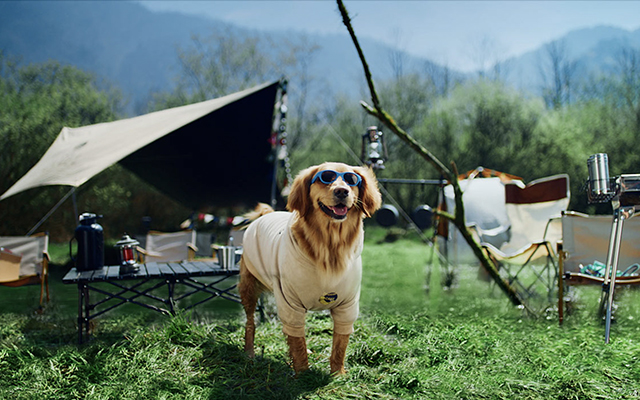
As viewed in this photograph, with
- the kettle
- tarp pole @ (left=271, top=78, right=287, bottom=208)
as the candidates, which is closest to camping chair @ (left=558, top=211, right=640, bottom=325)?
tarp pole @ (left=271, top=78, right=287, bottom=208)

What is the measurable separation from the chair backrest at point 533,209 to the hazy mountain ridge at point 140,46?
755 centimetres

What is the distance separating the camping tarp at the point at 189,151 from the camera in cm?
434

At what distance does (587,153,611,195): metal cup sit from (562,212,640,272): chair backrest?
1.05 m

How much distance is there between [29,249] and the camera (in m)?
4.93

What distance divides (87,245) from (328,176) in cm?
238

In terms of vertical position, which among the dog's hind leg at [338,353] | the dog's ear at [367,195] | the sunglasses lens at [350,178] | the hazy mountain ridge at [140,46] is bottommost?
the dog's hind leg at [338,353]

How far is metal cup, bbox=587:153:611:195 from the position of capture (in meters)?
2.86

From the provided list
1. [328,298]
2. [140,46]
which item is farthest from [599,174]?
[140,46]

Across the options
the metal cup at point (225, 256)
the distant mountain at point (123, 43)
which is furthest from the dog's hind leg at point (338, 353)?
the distant mountain at point (123, 43)

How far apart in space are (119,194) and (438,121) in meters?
10.6

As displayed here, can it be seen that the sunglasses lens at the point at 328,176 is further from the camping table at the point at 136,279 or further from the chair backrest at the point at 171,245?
the chair backrest at the point at 171,245

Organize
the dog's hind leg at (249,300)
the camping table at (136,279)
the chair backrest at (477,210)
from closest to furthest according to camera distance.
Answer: the dog's hind leg at (249,300) < the camping table at (136,279) < the chair backrest at (477,210)

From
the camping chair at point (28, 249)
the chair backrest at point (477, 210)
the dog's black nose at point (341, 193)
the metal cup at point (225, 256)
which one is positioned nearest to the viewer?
the dog's black nose at point (341, 193)

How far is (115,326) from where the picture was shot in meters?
3.82
